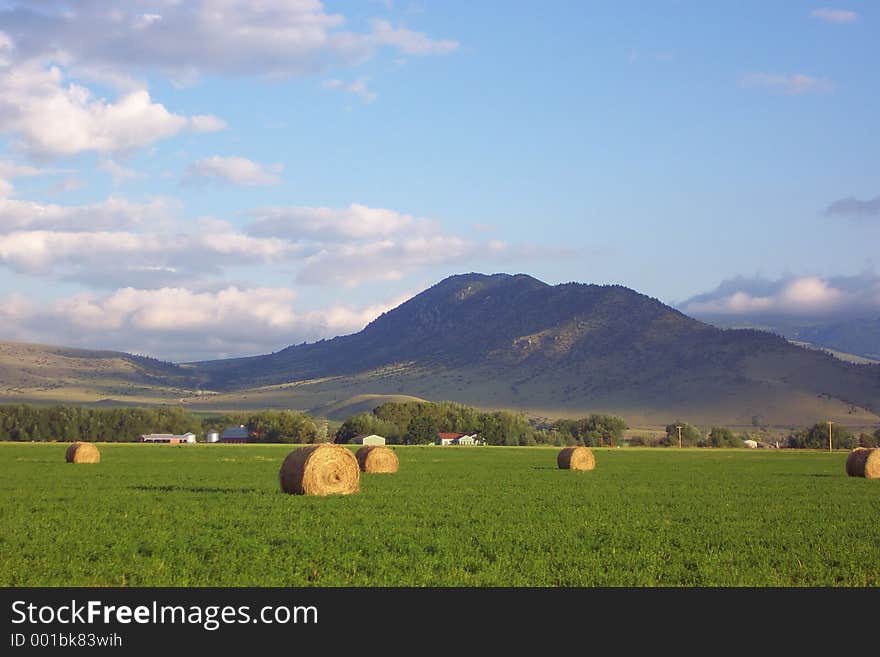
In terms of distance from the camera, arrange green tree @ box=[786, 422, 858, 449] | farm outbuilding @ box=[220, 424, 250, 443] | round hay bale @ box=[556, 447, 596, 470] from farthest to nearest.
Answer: farm outbuilding @ box=[220, 424, 250, 443]
green tree @ box=[786, 422, 858, 449]
round hay bale @ box=[556, 447, 596, 470]

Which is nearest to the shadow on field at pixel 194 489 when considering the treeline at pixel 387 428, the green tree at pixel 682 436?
the treeline at pixel 387 428

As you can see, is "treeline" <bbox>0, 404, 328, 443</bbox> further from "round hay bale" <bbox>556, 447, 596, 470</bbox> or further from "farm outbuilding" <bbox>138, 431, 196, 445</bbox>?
"round hay bale" <bbox>556, 447, 596, 470</bbox>

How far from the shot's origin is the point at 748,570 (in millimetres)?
15586

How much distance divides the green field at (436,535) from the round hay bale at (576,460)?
14.1 metres

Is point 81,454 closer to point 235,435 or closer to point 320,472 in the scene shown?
point 320,472

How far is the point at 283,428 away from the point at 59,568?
4034 inches

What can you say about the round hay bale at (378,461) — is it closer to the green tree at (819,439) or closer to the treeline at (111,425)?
the treeline at (111,425)

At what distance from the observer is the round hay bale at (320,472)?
2928 cm

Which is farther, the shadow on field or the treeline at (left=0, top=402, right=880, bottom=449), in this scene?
the treeline at (left=0, top=402, right=880, bottom=449)

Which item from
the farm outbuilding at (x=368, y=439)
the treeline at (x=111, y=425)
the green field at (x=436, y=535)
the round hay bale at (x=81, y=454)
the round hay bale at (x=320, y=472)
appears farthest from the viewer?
the treeline at (x=111, y=425)

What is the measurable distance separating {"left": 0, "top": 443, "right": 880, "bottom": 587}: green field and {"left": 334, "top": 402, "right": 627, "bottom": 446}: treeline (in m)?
84.0

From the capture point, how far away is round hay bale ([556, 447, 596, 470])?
4912 cm

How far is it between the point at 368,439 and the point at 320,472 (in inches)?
3169

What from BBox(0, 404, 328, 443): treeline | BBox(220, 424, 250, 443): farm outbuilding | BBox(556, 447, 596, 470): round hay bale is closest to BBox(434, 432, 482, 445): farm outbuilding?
BBox(0, 404, 328, 443): treeline
